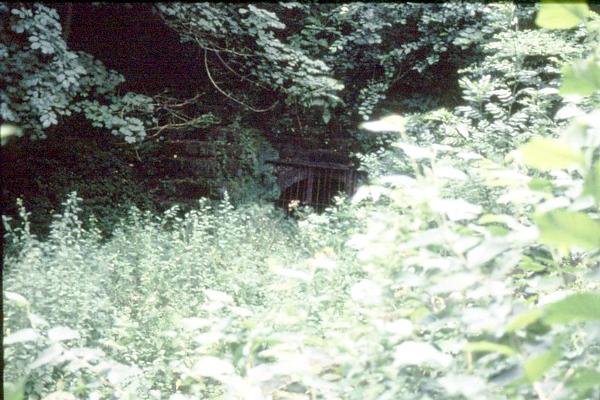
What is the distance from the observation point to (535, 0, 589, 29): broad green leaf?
680 millimetres

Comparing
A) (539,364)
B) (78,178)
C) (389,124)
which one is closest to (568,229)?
(539,364)

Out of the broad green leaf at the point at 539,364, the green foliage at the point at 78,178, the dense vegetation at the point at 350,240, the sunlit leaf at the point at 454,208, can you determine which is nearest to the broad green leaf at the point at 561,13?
the dense vegetation at the point at 350,240

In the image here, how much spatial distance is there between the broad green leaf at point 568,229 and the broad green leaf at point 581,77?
0.18 meters

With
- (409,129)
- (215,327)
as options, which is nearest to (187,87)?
(409,129)

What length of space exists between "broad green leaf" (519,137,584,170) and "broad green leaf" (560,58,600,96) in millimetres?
127

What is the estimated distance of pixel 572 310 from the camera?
0.65m

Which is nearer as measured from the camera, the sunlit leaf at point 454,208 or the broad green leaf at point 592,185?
the broad green leaf at point 592,185

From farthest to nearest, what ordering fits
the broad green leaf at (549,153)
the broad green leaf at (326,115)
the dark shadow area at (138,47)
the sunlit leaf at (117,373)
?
the broad green leaf at (326,115), the dark shadow area at (138,47), the sunlit leaf at (117,373), the broad green leaf at (549,153)

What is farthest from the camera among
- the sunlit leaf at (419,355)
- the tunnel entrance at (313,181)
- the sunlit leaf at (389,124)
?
the tunnel entrance at (313,181)

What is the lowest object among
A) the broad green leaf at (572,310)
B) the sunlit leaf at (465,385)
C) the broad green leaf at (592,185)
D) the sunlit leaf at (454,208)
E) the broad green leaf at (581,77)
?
the sunlit leaf at (465,385)

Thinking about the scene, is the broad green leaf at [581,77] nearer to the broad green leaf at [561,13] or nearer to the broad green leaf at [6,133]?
the broad green leaf at [561,13]

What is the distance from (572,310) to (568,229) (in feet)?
0.34

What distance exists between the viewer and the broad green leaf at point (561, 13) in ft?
2.23

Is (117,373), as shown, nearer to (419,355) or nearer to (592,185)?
(419,355)
